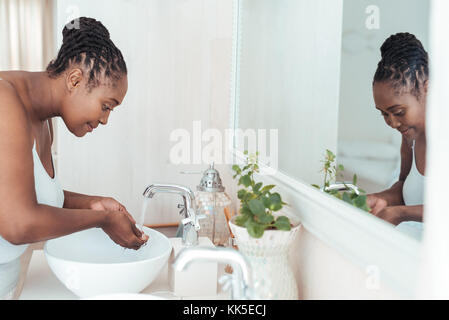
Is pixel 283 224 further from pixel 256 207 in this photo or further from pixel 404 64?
pixel 404 64

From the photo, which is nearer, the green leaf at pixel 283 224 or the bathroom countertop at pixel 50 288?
the green leaf at pixel 283 224

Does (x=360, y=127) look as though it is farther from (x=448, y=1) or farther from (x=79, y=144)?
(x=79, y=144)

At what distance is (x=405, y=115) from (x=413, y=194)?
4.9 inches

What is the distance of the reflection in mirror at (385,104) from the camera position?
2.01 ft

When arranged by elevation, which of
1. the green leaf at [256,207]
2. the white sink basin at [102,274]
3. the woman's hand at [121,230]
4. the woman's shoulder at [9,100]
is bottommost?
the white sink basin at [102,274]

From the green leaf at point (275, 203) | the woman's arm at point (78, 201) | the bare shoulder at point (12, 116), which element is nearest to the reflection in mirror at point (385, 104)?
the green leaf at point (275, 203)

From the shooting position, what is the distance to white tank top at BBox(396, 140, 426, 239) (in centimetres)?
59

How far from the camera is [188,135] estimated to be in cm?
175

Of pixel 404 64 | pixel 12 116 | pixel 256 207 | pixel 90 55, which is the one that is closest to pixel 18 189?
pixel 12 116

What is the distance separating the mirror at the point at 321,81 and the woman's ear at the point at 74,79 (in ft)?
1.75

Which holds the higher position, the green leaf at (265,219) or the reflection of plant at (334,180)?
the reflection of plant at (334,180)

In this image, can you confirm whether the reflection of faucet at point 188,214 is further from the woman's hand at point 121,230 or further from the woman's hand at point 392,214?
the woman's hand at point 392,214

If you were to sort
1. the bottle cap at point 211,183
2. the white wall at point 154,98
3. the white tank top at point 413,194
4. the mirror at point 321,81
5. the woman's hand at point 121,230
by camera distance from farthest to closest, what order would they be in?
the white wall at point 154,98, the bottle cap at point 211,183, the woman's hand at point 121,230, the mirror at point 321,81, the white tank top at point 413,194

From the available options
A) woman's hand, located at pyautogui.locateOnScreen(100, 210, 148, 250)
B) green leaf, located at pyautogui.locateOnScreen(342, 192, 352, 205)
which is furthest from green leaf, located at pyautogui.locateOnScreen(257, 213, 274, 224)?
woman's hand, located at pyautogui.locateOnScreen(100, 210, 148, 250)
